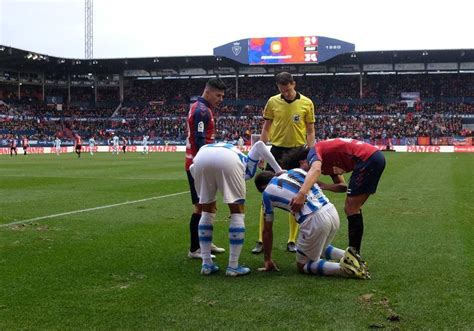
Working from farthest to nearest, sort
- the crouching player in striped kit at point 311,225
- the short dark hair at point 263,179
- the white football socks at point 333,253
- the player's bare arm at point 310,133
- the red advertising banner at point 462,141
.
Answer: the red advertising banner at point 462,141 < the player's bare arm at point 310,133 < the white football socks at point 333,253 < the short dark hair at point 263,179 < the crouching player in striped kit at point 311,225

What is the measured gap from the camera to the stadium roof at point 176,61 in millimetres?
62844

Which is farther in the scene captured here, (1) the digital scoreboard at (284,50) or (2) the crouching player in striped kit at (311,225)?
(1) the digital scoreboard at (284,50)

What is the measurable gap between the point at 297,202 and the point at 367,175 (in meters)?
0.94

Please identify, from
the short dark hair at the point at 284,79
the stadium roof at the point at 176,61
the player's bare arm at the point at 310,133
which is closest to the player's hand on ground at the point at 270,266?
the player's bare arm at the point at 310,133

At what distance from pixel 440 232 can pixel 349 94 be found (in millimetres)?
64207

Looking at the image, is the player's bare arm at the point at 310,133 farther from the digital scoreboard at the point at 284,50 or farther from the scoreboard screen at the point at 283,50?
the scoreboard screen at the point at 283,50

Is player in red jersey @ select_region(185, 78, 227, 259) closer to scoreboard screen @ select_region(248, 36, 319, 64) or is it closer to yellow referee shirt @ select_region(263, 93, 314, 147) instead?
yellow referee shirt @ select_region(263, 93, 314, 147)

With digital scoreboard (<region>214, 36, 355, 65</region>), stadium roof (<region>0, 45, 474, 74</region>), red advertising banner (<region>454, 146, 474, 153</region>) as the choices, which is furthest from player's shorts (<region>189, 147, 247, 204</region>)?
stadium roof (<region>0, 45, 474, 74</region>)

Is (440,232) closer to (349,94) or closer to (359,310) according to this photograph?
(359,310)

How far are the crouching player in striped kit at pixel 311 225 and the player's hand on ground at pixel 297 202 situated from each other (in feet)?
0.23

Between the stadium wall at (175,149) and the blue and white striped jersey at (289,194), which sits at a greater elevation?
the blue and white striped jersey at (289,194)

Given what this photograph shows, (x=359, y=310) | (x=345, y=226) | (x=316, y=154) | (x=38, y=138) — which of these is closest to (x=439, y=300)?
(x=359, y=310)

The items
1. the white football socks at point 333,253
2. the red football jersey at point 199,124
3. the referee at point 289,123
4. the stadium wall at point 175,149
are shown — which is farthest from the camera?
the stadium wall at point 175,149

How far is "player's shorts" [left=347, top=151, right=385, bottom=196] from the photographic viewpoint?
5.91m
